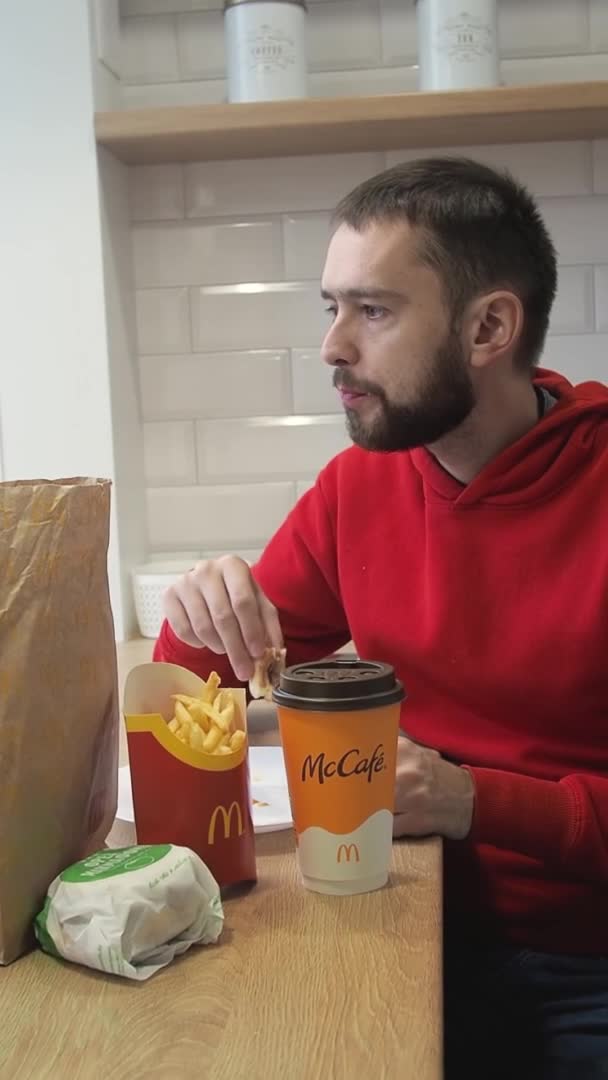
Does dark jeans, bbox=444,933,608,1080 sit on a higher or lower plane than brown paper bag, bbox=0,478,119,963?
lower

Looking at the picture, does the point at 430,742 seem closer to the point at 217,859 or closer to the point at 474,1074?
the point at 474,1074

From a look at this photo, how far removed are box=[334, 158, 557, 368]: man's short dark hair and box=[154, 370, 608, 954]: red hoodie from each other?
159 mm

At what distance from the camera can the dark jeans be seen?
0.94 meters

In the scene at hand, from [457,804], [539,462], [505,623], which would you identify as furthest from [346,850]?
[539,462]

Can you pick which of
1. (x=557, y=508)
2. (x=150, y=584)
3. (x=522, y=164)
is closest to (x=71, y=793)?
(x=557, y=508)

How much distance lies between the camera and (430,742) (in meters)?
1.18

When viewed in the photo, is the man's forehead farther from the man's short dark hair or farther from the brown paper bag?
the brown paper bag

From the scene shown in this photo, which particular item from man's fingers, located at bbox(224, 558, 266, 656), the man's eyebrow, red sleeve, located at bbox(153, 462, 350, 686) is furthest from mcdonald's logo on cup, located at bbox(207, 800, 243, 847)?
the man's eyebrow

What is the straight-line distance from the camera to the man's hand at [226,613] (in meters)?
1.05

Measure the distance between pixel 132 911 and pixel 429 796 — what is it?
0.96 feet

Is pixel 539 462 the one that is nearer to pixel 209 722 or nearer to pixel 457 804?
pixel 457 804

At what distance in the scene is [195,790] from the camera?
77 cm

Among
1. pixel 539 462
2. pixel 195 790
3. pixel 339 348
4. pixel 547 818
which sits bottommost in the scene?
pixel 547 818

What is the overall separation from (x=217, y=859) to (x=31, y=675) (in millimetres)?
177
